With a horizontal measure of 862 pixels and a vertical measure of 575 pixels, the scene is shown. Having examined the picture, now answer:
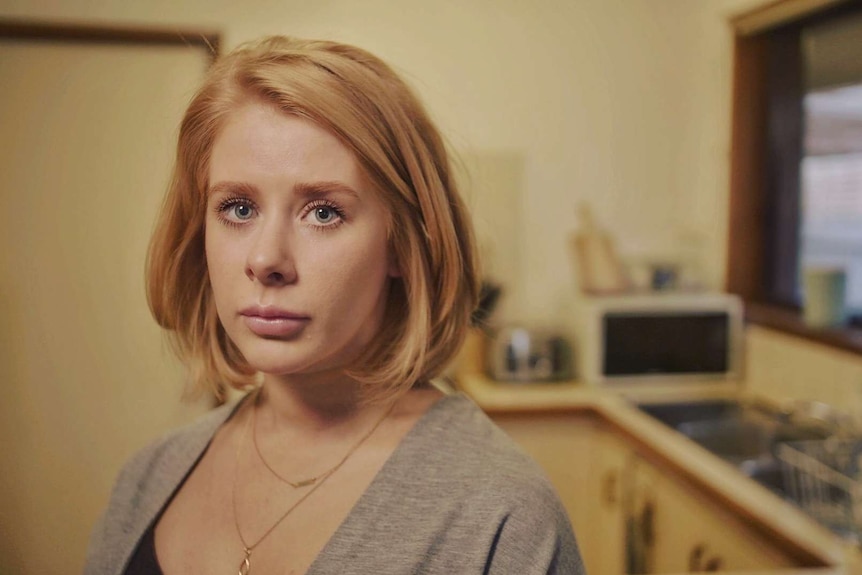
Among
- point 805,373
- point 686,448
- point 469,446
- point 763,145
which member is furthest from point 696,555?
point 469,446

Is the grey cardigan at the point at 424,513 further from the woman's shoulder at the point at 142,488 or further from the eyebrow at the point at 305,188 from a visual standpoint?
the eyebrow at the point at 305,188

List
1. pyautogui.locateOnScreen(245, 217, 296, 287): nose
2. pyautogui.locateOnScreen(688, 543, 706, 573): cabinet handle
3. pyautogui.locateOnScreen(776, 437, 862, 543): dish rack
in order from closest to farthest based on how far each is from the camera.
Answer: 1. pyautogui.locateOnScreen(245, 217, 296, 287): nose
2. pyautogui.locateOnScreen(776, 437, 862, 543): dish rack
3. pyautogui.locateOnScreen(688, 543, 706, 573): cabinet handle

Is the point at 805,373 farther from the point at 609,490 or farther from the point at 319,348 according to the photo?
the point at 319,348

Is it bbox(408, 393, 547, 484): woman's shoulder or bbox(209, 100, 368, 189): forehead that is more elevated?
bbox(209, 100, 368, 189): forehead

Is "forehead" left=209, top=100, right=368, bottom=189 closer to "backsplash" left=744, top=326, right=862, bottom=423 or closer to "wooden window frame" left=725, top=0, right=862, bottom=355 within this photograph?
"wooden window frame" left=725, top=0, right=862, bottom=355

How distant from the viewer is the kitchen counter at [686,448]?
0.60m

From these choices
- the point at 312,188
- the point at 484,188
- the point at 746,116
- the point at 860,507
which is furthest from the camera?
the point at 860,507

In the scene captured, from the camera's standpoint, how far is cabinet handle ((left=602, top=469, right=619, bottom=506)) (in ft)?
1.53

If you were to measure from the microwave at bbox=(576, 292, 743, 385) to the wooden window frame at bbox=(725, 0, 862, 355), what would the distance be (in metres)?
0.04

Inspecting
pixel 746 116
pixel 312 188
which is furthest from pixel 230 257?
pixel 746 116

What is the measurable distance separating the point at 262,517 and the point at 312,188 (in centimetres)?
14

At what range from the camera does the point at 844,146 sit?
132cm

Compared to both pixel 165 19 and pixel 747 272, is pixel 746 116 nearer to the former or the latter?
pixel 747 272

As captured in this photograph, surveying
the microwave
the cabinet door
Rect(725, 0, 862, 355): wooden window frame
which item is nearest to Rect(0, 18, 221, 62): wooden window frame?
Rect(725, 0, 862, 355): wooden window frame
